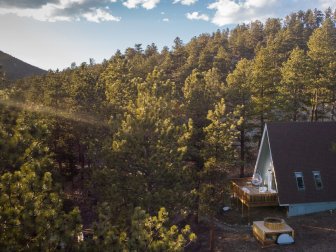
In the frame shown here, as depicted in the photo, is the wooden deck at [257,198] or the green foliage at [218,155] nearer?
the green foliage at [218,155]

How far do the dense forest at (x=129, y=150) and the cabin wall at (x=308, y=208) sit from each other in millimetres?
5645

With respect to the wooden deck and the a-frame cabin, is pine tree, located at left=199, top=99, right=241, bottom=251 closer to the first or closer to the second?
the wooden deck

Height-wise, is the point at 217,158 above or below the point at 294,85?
below

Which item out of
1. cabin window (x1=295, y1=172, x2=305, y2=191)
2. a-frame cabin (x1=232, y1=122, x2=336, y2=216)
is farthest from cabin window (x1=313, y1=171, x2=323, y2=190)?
cabin window (x1=295, y1=172, x2=305, y2=191)

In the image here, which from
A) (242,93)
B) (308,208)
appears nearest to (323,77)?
(242,93)

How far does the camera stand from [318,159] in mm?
29109

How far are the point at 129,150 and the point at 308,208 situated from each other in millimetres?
16786

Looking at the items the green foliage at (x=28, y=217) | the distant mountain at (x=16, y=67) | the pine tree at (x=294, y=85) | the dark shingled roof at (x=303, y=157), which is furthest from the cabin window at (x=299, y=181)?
the distant mountain at (x=16, y=67)

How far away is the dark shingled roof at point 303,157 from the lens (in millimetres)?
27703

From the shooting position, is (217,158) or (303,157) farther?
(303,157)

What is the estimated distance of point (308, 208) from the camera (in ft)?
92.1

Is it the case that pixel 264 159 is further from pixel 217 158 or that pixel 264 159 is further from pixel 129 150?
pixel 129 150

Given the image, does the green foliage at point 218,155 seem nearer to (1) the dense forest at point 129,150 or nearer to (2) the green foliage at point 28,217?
(1) the dense forest at point 129,150

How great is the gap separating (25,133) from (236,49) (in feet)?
290
